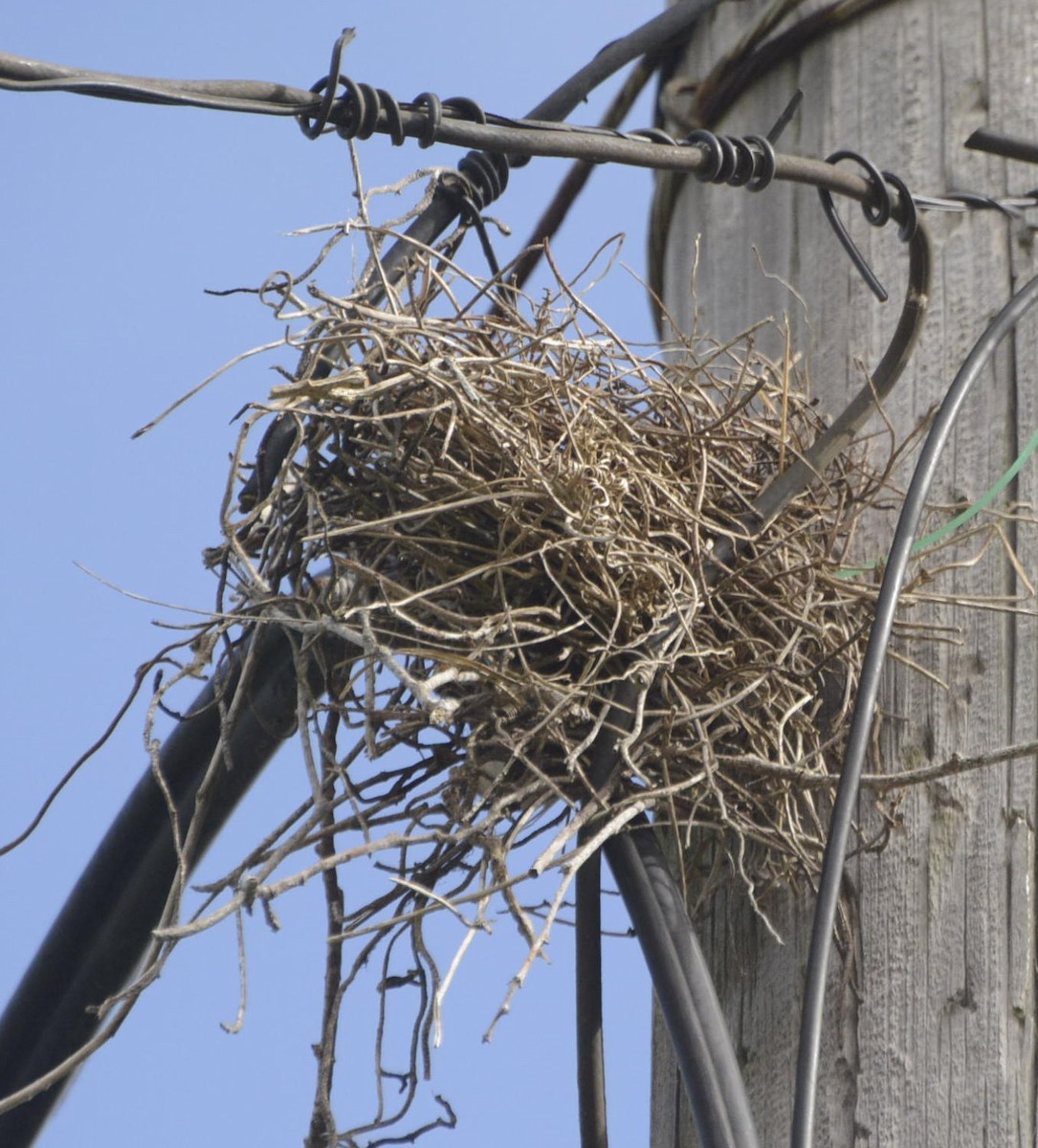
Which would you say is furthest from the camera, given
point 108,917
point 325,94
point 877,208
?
point 108,917

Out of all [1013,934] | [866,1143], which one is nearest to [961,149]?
[1013,934]

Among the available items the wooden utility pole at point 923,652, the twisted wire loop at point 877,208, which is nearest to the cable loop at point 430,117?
the twisted wire loop at point 877,208

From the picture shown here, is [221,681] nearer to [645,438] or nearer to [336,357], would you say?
[336,357]

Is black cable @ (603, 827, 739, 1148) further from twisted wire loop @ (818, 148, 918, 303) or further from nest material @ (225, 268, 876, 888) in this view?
twisted wire loop @ (818, 148, 918, 303)

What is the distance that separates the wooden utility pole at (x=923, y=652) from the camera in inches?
58.2

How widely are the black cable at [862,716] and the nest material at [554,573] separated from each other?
0.23ft

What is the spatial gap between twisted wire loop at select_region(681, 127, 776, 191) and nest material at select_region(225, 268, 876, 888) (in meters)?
0.18

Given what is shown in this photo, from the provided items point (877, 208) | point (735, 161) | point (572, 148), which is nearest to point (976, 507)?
point (877, 208)

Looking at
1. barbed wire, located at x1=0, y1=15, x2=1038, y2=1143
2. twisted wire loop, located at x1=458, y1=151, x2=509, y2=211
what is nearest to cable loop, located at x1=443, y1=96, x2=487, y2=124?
barbed wire, located at x1=0, y1=15, x2=1038, y2=1143

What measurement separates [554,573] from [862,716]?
0.27 metres

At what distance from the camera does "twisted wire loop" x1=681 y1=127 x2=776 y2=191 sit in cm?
148

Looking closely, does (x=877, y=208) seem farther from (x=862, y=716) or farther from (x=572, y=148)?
(x=862, y=716)

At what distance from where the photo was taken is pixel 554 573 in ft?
4.86

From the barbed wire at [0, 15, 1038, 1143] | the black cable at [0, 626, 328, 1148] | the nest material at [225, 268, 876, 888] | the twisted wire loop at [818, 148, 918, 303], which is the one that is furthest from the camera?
the black cable at [0, 626, 328, 1148]
